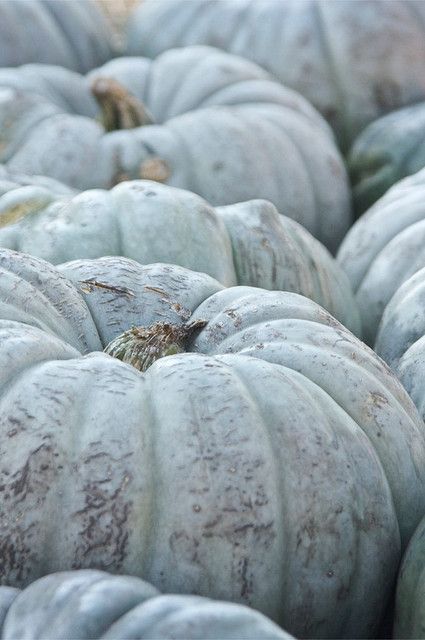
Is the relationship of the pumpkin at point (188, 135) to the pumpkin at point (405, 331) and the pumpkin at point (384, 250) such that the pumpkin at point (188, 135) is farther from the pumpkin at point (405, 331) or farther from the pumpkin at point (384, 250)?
the pumpkin at point (405, 331)

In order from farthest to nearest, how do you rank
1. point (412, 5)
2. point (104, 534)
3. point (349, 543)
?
1. point (412, 5)
2. point (349, 543)
3. point (104, 534)

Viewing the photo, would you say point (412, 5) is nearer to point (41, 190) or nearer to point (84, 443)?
point (41, 190)

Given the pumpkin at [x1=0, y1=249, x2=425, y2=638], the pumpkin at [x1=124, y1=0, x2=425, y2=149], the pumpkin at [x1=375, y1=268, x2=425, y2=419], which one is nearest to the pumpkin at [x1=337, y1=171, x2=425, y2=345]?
the pumpkin at [x1=375, y1=268, x2=425, y2=419]

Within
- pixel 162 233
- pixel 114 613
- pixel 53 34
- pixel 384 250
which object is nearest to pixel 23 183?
pixel 162 233

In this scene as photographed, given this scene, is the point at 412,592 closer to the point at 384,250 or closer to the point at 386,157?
the point at 384,250

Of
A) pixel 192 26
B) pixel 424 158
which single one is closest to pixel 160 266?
pixel 424 158

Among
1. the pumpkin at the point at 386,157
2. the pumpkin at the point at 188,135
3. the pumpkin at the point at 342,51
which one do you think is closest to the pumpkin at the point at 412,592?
the pumpkin at the point at 188,135
